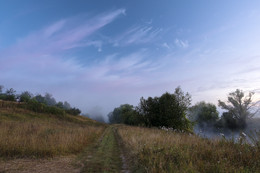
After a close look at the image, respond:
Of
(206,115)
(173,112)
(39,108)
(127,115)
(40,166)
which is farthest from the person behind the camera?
(127,115)

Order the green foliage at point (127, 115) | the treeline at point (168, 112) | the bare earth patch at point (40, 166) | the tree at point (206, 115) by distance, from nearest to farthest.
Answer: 1. the bare earth patch at point (40, 166)
2. the treeline at point (168, 112)
3. the green foliage at point (127, 115)
4. the tree at point (206, 115)

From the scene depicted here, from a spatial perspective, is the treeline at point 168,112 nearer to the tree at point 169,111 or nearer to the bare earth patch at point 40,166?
the tree at point 169,111

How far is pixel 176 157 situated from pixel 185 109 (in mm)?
28645

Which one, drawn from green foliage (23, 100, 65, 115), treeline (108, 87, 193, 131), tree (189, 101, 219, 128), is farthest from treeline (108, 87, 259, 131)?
green foliage (23, 100, 65, 115)

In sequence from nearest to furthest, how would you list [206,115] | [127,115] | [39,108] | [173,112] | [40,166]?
[40,166] → [173,112] → [39,108] → [206,115] → [127,115]

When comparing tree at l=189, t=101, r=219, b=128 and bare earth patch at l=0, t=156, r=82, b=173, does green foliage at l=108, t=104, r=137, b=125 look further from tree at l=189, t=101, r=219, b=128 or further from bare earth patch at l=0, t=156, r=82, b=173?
bare earth patch at l=0, t=156, r=82, b=173

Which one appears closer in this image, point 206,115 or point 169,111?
point 169,111

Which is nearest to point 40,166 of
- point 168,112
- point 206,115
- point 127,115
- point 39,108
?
point 168,112

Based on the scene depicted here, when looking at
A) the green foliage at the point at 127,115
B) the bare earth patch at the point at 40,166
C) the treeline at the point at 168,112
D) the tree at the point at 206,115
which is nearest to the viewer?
the bare earth patch at the point at 40,166

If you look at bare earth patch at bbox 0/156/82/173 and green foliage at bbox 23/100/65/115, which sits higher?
green foliage at bbox 23/100/65/115

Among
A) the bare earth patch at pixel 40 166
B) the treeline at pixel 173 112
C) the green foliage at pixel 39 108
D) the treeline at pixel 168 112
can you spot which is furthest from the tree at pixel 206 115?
the bare earth patch at pixel 40 166

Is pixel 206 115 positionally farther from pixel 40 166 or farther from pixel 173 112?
pixel 40 166

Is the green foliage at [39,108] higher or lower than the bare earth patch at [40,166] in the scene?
higher

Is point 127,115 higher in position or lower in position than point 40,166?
higher
